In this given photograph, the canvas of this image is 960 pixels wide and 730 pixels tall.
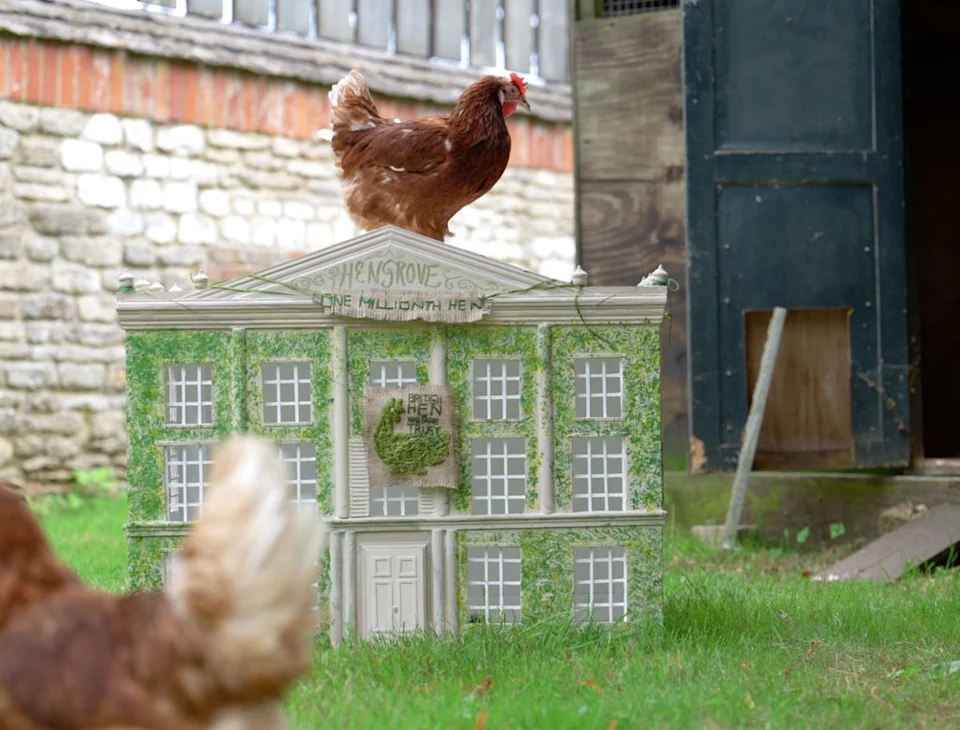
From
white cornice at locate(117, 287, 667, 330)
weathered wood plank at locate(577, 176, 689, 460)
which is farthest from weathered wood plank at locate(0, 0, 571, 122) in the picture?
white cornice at locate(117, 287, 667, 330)

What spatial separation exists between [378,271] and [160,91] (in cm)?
639

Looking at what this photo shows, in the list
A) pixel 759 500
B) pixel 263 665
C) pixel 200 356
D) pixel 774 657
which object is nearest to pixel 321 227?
pixel 759 500

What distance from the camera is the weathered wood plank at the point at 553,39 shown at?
13914mm

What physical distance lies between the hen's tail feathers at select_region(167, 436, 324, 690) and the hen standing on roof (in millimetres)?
2952

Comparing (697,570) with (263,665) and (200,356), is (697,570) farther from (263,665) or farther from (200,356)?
(263,665)

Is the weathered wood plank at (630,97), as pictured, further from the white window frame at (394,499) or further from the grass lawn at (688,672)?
the white window frame at (394,499)

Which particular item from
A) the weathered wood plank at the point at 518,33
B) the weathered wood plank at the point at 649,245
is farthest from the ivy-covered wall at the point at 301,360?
the weathered wood plank at the point at 518,33

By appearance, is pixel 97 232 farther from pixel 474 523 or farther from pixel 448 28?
pixel 474 523

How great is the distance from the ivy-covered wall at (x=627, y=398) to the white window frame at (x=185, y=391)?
1.26m

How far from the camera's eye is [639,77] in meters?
8.96

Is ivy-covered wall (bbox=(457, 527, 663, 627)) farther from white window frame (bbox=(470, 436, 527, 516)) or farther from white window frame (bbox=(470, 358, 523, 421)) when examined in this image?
white window frame (bbox=(470, 358, 523, 421))

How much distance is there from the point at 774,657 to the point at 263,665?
286cm

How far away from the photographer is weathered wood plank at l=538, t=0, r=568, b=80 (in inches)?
548

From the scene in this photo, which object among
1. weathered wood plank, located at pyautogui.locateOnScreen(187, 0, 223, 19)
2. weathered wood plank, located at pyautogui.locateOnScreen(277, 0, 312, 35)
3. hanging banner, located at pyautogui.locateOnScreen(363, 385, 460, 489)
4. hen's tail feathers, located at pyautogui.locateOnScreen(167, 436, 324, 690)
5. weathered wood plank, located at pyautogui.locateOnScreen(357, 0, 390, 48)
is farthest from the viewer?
weathered wood plank, located at pyautogui.locateOnScreen(357, 0, 390, 48)
